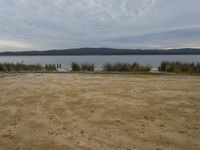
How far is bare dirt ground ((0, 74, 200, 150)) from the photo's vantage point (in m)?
2.74

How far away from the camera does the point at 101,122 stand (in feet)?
11.5

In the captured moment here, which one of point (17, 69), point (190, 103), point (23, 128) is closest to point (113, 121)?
point (23, 128)

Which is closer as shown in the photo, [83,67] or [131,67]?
[131,67]

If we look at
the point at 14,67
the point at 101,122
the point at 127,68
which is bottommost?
the point at 101,122

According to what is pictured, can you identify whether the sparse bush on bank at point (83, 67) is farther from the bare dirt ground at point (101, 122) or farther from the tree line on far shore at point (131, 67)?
the bare dirt ground at point (101, 122)

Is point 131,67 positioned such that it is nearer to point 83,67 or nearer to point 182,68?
point 182,68

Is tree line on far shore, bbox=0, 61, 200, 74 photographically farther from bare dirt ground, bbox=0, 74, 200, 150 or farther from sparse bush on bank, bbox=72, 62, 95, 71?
bare dirt ground, bbox=0, 74, 200, 150

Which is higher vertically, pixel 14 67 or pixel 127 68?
pixel 127 68

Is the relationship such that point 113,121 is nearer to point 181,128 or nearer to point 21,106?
point 181,128

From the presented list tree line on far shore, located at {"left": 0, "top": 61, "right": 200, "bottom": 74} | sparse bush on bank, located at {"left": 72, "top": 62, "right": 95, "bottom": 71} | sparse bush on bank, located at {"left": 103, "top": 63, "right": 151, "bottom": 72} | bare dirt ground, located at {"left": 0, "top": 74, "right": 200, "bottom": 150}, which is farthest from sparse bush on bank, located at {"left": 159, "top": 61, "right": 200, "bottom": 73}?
→ bare dirt ground, located at {"left": 0, "top": 74, "right": 200, "bottom": 150}

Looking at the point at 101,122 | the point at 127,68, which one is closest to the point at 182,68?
the point at 127,68

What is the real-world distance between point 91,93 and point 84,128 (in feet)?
8.56

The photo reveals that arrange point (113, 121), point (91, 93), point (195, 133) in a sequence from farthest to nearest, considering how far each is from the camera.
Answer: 1. point (91, 93)
2. point (113, 121)
3. point (195, 133)

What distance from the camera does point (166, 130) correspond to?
124 inches
